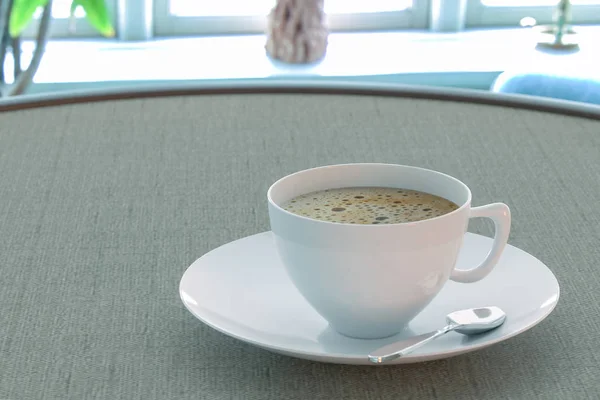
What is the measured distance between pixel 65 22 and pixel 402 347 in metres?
2.54

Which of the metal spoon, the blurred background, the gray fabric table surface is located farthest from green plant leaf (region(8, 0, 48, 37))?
the metal spoon

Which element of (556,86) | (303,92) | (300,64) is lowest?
(300,64)

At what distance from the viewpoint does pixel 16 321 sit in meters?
0.52

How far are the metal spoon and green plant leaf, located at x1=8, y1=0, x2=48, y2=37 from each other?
186cm

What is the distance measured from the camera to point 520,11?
2988 millimetres

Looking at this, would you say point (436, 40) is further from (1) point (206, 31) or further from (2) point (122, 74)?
(2) point (122, 74)

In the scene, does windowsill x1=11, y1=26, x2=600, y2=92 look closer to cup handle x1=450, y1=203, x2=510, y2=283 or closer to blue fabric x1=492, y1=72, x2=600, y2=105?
blue fabric x1=492, y1=72, x2=600, y2=105

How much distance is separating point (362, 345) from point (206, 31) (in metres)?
2.54

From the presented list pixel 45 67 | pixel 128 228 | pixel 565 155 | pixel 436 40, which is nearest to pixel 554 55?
pixel 436 40

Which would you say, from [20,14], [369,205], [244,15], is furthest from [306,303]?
[244,15]

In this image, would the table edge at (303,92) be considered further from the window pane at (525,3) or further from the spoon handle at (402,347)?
the window pane at (525,3)

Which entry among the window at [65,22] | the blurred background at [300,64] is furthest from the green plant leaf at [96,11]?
the window at [65,22]

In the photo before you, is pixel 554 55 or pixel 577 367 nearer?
pixel 577 367

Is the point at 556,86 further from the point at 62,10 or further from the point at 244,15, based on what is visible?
the point at 62,10
